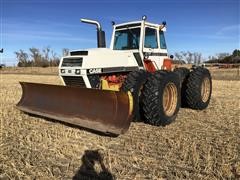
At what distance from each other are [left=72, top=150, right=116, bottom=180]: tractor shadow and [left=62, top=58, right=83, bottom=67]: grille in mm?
2200

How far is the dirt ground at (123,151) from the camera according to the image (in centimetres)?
436

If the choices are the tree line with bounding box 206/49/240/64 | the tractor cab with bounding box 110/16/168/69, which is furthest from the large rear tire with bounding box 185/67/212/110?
the tree line with bounding box 206/49/240/64

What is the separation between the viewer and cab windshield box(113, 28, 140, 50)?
7.99 m

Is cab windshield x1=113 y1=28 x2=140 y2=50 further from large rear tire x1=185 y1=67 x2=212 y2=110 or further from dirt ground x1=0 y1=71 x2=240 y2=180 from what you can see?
dirt ground x1=0 y1=71 x2=240 y2=180

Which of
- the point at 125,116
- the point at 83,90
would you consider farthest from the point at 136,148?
the point at 83,90

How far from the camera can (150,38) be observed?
8227mm

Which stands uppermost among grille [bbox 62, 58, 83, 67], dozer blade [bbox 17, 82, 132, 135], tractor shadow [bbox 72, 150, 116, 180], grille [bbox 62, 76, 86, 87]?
grille [bbox 62, 58, 83, 67]

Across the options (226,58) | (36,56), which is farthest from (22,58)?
(226,58)

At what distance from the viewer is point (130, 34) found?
8.16 meters

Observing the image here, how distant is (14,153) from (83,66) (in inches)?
88.7

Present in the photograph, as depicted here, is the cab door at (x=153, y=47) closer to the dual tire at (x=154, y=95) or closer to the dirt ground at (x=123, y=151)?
the dual tire at (x=154, y=95)

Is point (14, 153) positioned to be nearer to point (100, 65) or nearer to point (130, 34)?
point (100, 65)

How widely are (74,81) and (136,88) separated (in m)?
1.38

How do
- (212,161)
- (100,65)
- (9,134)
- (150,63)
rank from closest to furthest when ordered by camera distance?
(212,161) → (9,134) → (100,65) → (150,63)
